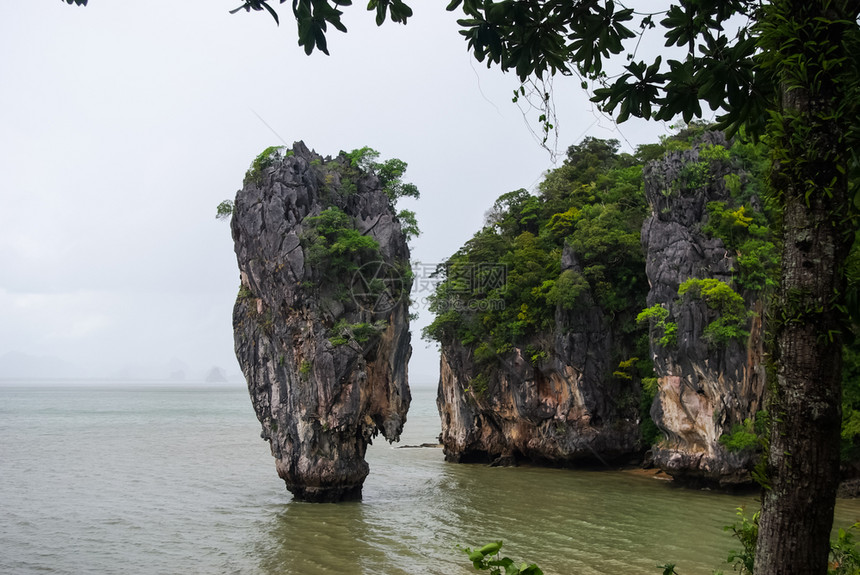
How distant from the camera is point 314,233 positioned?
1912 centimetres

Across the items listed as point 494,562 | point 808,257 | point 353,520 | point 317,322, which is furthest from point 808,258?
point 317,322

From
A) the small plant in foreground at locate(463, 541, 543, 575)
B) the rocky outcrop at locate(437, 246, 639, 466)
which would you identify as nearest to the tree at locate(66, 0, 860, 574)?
the small plant in foreground at locate(463, 541, 543, 575)

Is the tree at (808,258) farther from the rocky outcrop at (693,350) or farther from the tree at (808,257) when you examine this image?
the rocky outcrop at (693,350)

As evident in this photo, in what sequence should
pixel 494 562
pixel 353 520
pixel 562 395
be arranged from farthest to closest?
pixel 562 395 → pixel 353 520 → pixel 494 562

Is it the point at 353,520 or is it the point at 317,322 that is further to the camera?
the point at 317,322

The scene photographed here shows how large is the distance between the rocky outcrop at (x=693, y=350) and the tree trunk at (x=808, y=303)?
17.2 meters

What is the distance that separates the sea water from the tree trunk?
35.5 feet

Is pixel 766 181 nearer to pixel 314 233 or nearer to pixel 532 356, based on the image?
pixel 314 233

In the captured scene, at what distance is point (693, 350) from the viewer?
18.3 m

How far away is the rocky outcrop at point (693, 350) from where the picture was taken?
17703 millimetres

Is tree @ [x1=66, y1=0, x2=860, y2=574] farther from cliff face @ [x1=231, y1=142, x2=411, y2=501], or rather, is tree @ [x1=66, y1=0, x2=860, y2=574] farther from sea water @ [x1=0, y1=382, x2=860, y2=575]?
cliff face @ [x1=231, y1=142, x2=411, y2=501]

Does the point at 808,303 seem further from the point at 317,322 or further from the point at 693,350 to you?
the point at 693,350

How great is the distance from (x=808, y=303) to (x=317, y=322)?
56.5ft

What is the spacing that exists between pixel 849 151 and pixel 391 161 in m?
20.2
